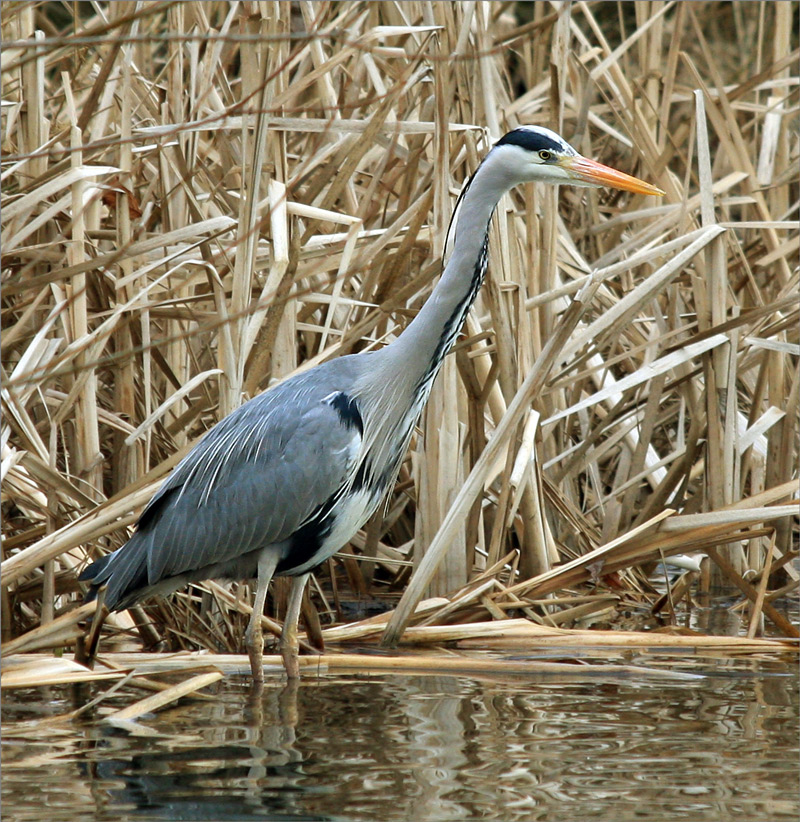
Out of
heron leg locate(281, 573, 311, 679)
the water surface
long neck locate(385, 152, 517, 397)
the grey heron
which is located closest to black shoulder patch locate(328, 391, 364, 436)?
the grey heron

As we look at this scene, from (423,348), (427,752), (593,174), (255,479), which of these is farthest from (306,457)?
(593,174)

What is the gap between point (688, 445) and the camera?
174 inches

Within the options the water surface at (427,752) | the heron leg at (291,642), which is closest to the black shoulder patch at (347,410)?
the heron leg at (291,642)

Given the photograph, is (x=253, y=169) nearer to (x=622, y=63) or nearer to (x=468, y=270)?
(x=468, y=270)

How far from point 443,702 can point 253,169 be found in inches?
68.1

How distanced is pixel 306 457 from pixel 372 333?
1.14m

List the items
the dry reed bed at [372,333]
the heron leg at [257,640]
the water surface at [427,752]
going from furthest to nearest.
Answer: the dry reed bed at [372,333], the heron leg at [257,640], the water surface at [427,752]

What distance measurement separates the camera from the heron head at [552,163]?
349 cm

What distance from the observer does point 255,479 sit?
372 cm

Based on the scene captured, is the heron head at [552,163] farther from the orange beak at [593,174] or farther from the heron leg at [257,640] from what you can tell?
the heron leg at [257,640]

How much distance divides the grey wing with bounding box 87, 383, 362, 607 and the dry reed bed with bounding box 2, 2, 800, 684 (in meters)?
0.13

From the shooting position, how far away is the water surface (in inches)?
97.6

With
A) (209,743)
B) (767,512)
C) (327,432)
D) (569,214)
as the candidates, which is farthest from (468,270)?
(569,214)

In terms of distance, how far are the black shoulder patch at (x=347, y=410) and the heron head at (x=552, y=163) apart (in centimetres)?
87
